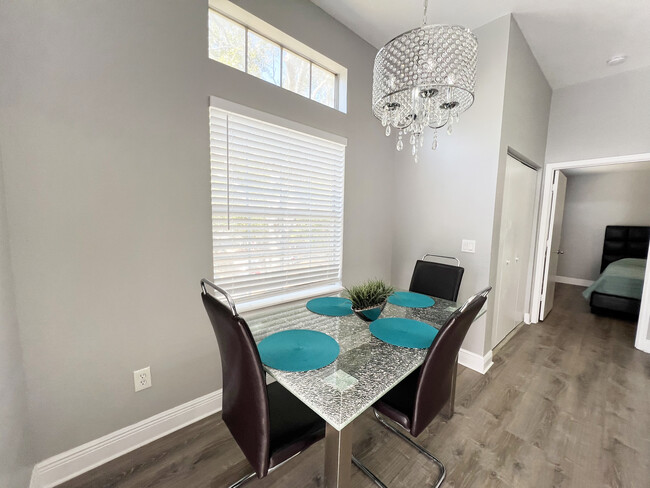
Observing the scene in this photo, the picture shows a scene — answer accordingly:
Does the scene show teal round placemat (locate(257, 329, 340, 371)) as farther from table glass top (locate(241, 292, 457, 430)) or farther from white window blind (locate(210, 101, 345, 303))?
white window blind (locate(210, 101, 345, 303))

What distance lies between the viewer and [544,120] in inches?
119

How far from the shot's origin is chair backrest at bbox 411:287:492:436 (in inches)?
39.6

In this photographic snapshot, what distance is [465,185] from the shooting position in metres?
2.36

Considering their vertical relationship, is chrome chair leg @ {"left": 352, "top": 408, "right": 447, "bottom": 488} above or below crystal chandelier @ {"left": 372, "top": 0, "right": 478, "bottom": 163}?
below

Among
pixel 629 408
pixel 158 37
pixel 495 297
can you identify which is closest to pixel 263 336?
pixel 158 37

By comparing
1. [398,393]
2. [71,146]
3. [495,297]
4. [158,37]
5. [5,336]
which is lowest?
[398,393]

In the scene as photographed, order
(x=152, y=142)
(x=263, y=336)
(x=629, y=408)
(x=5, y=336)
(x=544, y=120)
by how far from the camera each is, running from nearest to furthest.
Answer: (x=5, y=336) < (x=263, y=336) < (x=152, y=142) < (x=629, y=408) < (x=544, y=120)

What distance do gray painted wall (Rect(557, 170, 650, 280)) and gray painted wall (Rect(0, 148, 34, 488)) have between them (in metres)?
7.77

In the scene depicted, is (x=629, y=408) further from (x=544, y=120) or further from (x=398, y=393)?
(x=544, y=120)

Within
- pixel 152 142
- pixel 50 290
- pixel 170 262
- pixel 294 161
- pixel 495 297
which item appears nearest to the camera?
pixel 50 290

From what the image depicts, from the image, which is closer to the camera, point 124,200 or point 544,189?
point 124,200

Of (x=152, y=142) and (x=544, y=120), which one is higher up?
(x=544, y=120)

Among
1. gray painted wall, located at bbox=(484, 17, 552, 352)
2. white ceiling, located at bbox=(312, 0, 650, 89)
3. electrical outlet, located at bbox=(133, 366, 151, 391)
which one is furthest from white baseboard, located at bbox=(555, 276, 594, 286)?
electrical outlet, located at bbox=(133, 366, 151, 391)

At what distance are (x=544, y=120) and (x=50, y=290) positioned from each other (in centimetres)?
456
